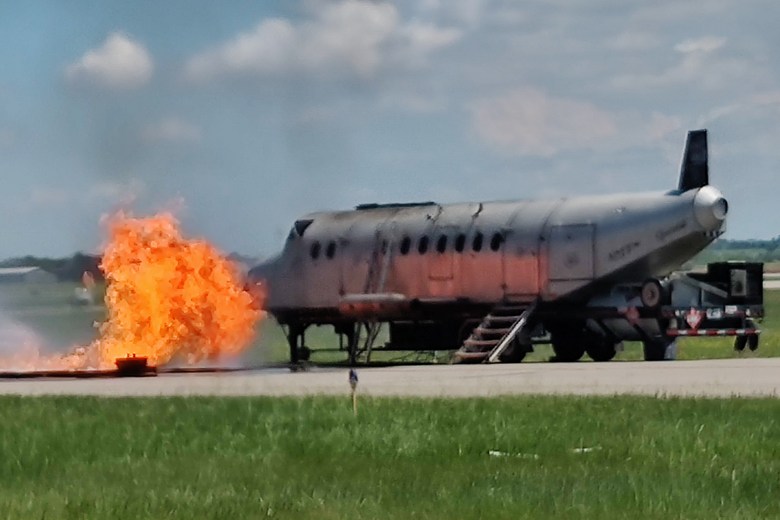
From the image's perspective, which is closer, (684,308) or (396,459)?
(396,459)

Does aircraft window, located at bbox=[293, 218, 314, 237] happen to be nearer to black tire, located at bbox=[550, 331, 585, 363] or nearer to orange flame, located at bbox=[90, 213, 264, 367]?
orange flame, located at bbox=[90, 213, 264, 367]

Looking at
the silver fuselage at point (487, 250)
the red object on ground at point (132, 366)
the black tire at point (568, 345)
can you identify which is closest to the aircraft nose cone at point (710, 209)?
the silver fuselage at point (487, 250)

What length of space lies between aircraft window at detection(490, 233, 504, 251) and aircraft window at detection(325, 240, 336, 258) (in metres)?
4.47

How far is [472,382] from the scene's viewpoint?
96.3 feet

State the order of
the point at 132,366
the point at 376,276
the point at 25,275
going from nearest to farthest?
1. the point at 132,366
2. the point at 25,275
3. the point at 376,276

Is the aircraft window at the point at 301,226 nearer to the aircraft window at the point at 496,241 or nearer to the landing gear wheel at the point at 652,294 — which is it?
the aircraft window at the point at 496,241

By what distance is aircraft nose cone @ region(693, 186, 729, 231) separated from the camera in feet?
126

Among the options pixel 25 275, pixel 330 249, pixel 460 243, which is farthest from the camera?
pixel 330 249

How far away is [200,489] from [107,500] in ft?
3.32

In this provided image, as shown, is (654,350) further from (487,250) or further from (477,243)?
(477,243)

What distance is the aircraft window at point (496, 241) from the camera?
134 feet

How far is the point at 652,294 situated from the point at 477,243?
4322 millimetres

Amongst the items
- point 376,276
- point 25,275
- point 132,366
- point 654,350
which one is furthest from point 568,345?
point 25,275

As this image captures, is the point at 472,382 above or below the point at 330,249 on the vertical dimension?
below
